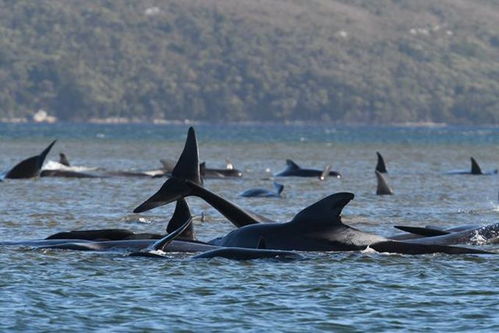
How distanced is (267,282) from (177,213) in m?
4.49

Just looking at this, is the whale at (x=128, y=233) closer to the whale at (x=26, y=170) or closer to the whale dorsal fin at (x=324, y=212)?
the whale dorsal fin at (x=324, y=212)

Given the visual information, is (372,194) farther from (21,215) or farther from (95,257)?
(95,257)

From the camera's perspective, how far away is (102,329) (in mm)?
17641

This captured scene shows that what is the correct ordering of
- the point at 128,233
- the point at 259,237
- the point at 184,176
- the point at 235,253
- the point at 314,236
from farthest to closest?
the point at 184,176
the point at 128,233
the point at 314,236
the point at 259,237
the point at 235,253

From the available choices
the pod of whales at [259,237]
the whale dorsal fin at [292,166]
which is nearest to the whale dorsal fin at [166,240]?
the pod of whales at [259,237]

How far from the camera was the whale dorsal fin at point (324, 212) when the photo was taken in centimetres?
2325

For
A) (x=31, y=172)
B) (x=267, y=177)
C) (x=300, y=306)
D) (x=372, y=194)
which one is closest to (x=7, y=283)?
(x=300, y=306)

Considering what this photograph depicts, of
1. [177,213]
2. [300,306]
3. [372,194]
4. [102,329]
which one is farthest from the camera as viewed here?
[372,194]

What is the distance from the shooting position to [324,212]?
2389 centimetres

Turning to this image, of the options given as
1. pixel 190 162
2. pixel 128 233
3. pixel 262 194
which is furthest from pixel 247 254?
pixel 262 194

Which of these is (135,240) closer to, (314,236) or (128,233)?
(128,233)

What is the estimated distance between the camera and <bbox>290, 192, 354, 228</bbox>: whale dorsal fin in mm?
23250

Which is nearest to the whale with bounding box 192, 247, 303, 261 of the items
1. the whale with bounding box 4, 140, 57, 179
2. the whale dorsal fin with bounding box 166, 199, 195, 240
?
the whale dorsal fin with bounding box 166, 199, 195, 240

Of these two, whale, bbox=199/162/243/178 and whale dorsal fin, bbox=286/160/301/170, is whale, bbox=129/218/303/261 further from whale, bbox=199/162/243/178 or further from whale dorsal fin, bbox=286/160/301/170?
whale dorsal fin, bbox=286/160/301/170
